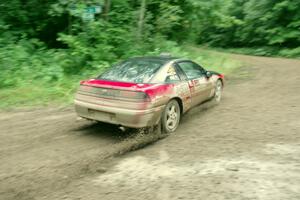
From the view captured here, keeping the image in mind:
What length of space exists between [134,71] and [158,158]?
2110 millimetres

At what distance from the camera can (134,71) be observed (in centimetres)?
711

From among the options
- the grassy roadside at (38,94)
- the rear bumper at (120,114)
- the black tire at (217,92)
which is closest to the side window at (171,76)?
the rear bumper at (120,114)

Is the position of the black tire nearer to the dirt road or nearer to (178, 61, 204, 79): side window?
the dirt road

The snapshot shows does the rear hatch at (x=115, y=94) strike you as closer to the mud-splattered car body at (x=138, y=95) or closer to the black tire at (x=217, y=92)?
the mud-splattered car body at (x=138, y=95)

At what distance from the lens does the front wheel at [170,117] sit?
22.4 ft

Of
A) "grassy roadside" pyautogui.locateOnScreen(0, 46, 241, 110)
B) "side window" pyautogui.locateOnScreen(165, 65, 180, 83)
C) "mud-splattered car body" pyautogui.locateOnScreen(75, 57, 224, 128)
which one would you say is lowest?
"grassy roadside" pyautogui.locateOnScreen(0, 46, 241, 110)

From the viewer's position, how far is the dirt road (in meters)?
4.53

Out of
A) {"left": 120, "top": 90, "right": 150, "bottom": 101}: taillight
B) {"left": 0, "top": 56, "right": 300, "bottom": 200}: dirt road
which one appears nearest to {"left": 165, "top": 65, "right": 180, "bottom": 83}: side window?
{"left": 120, "top": 90, "right": 150, "bottom": 101}: taillight

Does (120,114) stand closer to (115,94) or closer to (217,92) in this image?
(115,94)

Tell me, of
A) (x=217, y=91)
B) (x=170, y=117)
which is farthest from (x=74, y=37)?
(x=170, y=117)

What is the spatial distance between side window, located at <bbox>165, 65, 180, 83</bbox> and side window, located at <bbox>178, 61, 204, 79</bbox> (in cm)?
37

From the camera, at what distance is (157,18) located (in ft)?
57.6

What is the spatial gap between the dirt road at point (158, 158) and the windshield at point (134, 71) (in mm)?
1046

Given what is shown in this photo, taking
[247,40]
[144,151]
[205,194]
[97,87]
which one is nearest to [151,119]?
[144,151]
